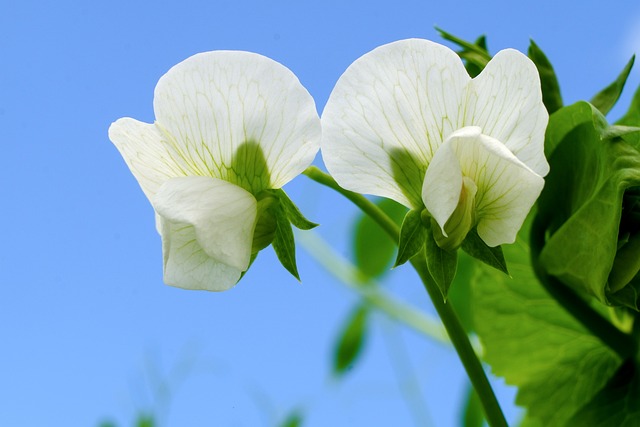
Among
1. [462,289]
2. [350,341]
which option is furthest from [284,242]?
[350,341]

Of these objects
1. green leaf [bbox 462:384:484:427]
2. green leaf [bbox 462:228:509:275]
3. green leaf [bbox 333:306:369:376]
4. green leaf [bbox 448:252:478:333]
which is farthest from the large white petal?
green leaf [bbox 333:306:369:376]

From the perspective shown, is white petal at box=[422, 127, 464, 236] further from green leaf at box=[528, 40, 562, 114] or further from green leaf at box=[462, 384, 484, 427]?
green leaf at box=[462, 384, 484, 427]

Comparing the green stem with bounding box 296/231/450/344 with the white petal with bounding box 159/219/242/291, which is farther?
the green stem with bounding box 296/231/450/344

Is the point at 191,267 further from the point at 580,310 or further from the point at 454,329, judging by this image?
the point at 580,310

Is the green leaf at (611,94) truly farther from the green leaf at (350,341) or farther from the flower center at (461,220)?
the green leaf at (350,341)

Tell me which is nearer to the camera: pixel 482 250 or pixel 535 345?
pixel 482 250

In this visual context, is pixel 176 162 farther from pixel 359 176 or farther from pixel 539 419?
→ pixel 539 419

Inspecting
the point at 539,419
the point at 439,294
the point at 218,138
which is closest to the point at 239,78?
the point at 218,138
